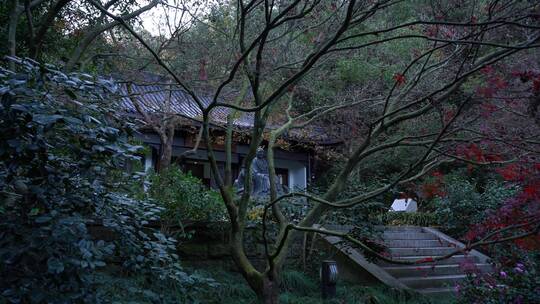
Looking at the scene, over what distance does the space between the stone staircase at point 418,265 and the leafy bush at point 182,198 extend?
183 centimetres

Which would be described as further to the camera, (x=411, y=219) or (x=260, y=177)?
(x=411, y=219)

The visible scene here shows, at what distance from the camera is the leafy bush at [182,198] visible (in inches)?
245

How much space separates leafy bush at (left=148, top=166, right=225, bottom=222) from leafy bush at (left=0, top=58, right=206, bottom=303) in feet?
11.1

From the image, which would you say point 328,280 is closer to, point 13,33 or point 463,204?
point 13,33

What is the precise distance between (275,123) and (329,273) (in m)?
5.01

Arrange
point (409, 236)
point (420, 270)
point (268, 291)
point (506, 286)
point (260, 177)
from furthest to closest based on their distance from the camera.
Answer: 1. point (260, 177)
2. point (409, 236)
3. point (420, 270)
4. point (506, 286)
5. point (268, 291)

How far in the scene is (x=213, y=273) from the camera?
20.8 ft

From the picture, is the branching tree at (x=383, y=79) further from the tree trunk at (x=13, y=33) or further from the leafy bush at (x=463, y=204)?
the leafy bush at (x=463, y=204)

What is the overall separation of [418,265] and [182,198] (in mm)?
3137

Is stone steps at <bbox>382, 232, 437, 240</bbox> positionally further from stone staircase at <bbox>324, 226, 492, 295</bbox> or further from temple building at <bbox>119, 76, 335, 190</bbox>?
temple building at <bbox>119, 76, 335, 190</bbox>

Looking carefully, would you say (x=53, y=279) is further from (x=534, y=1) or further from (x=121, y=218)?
(x=534, y=1)

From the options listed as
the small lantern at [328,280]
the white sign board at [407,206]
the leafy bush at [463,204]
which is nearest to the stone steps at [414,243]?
the leafy bush at [463,204]

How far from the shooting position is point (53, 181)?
2.41m

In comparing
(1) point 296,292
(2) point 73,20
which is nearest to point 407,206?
(1) point 296,292
